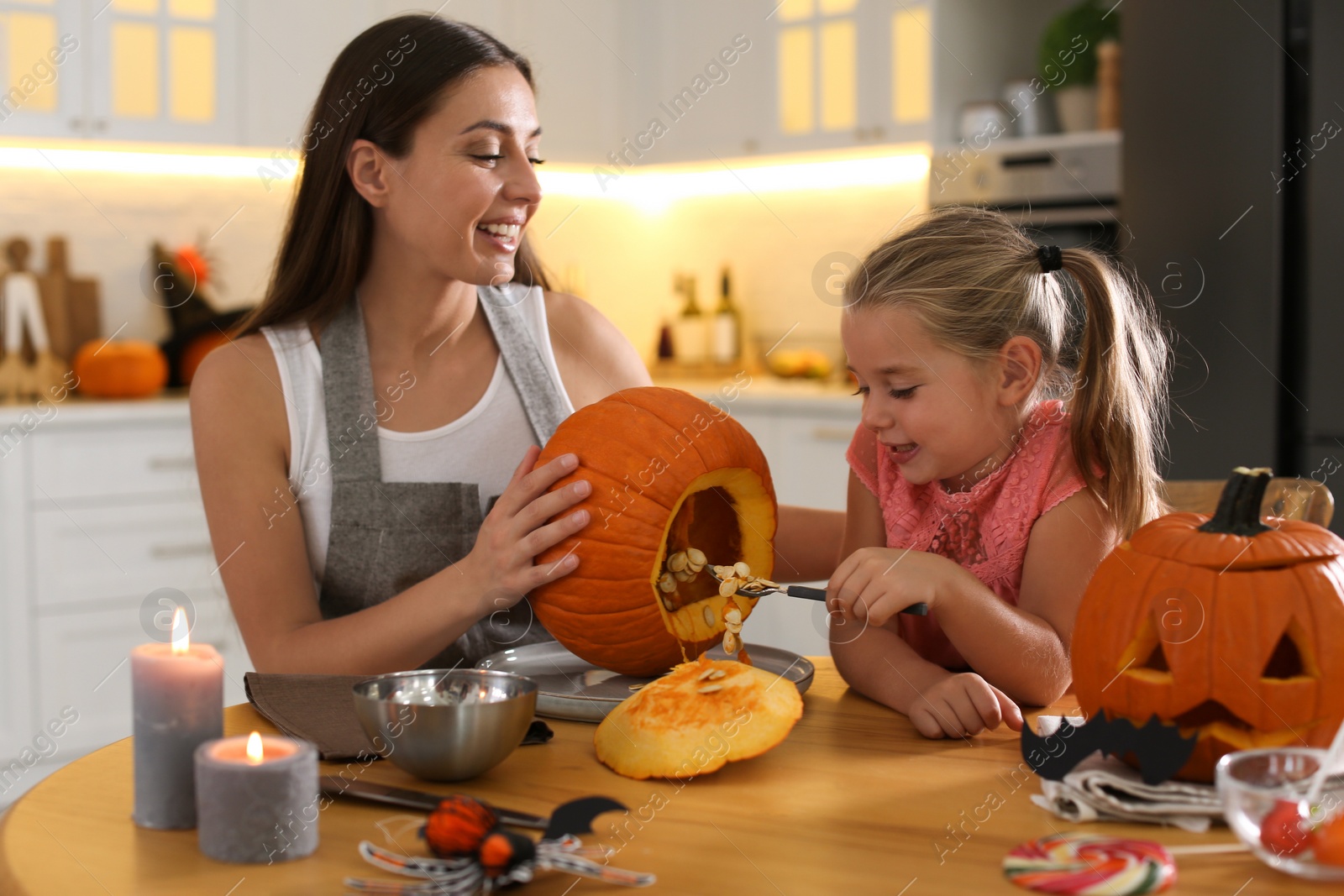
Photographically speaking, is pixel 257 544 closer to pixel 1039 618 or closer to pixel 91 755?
pixel 91 755

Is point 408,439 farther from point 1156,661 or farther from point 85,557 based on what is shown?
point 85,557

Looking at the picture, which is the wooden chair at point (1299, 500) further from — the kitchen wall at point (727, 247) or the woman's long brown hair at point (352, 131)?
the kitchen wall at point (727, 247)

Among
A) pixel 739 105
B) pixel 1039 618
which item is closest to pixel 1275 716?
pixel 1039 618

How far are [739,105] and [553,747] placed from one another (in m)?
3.18

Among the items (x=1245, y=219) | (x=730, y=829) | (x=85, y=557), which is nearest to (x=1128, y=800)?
(x=730, y=829)

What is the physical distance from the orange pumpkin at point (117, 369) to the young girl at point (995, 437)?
7.99 ft

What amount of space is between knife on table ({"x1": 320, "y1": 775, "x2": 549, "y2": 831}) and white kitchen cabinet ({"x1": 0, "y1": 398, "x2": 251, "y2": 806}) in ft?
7.13

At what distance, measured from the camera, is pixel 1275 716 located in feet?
2.83

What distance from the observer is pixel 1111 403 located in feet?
3.95

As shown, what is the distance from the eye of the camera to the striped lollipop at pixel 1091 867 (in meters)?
0.70

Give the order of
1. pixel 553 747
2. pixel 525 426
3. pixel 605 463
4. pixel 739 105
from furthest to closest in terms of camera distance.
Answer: pixel 739 105 → pixel 525 426 → pixel 605 463 → pixel 553 747

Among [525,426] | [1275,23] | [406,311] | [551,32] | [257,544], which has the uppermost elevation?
[551,32]

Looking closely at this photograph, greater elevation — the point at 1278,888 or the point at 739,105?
the point at 739,105

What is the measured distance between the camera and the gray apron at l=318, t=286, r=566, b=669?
1.42 metres
